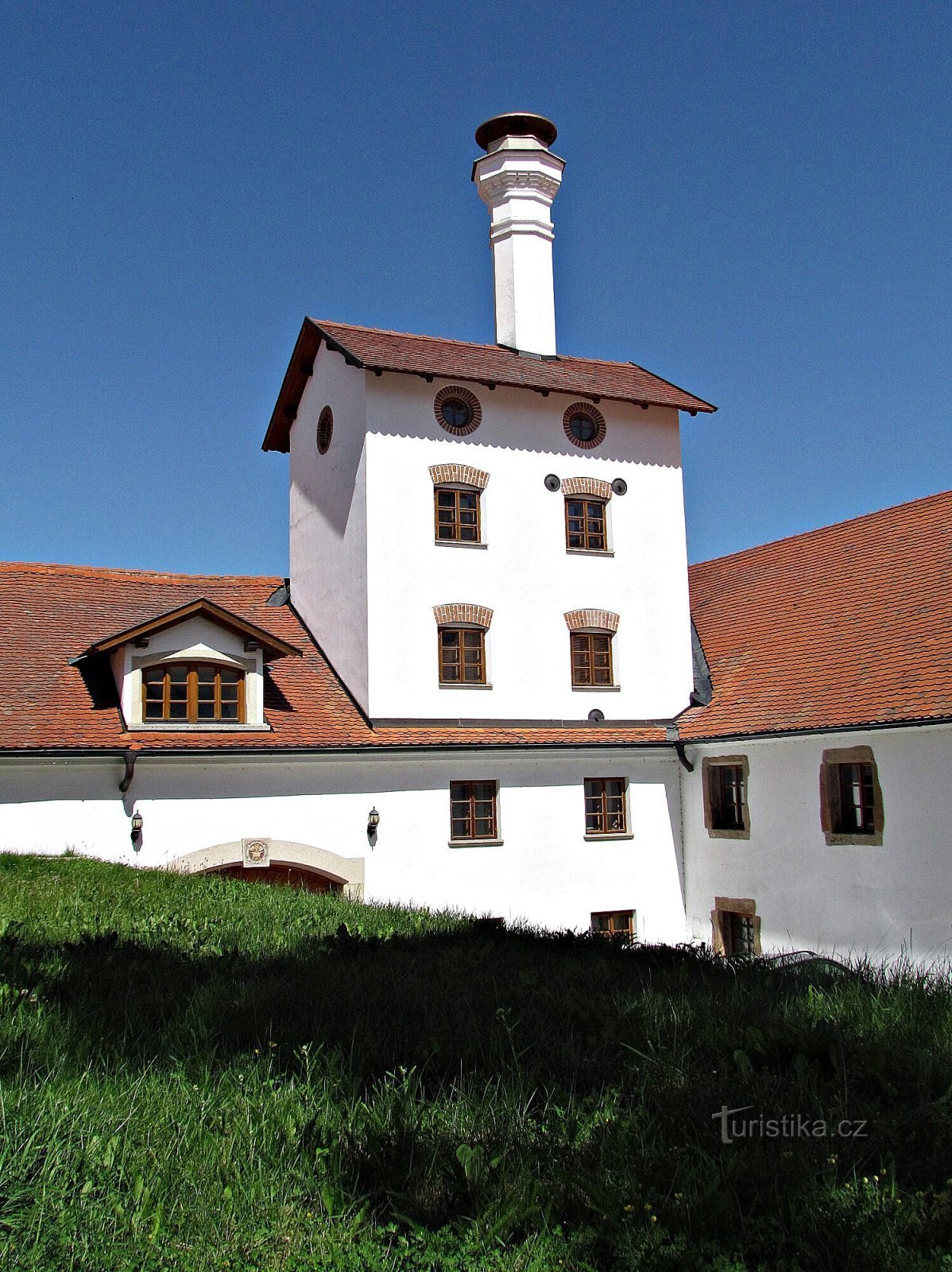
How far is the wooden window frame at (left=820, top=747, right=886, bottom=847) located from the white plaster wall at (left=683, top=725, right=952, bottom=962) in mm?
106

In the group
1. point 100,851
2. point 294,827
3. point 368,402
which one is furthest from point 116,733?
point 368,402

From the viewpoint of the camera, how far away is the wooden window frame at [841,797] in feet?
57.4

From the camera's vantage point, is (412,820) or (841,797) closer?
(841,797)

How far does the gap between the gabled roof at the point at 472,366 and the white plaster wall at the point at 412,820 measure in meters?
7.47

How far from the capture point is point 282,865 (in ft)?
62.4

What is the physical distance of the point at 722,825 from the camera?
837 inches

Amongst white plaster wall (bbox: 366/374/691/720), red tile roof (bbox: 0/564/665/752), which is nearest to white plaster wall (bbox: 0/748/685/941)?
red tile roof (bbox: 0/564/665/752)

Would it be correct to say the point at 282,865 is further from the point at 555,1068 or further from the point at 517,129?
the point at 517,129

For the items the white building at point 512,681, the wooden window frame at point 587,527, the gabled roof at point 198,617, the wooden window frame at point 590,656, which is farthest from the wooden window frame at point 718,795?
the gabled roof at point 198,617

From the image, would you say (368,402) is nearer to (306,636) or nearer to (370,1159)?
(306,636)

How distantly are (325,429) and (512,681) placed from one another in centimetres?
692

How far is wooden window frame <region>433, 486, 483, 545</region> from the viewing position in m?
21.4

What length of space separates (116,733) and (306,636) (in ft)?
20.3

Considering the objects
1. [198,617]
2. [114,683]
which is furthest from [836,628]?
[114,683]
